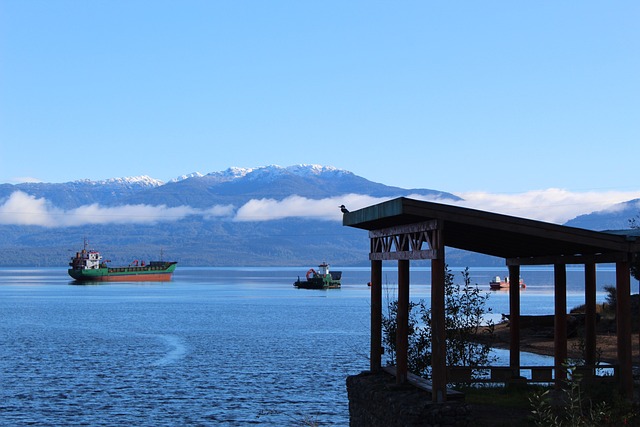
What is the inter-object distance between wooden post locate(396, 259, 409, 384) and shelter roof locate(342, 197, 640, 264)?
3.89 feet

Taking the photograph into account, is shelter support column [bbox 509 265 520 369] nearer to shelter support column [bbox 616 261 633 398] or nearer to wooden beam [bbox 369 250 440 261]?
wooden beam [bbox 369 250 440 261]

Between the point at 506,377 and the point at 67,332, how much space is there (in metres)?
57.2

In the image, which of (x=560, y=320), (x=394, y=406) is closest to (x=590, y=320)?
(x=560, y=320)

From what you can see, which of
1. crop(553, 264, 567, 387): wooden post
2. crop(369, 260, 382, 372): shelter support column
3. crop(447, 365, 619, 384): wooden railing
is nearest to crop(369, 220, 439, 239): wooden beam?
crop(369, 260, 382, 372): shelter support column

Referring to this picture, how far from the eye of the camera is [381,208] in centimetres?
2041

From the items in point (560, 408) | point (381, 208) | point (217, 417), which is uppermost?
point (381, 208)

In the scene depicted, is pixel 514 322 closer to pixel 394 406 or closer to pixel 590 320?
pixel 590 320

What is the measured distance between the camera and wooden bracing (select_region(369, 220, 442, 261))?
19288mm

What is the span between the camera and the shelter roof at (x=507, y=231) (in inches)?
742

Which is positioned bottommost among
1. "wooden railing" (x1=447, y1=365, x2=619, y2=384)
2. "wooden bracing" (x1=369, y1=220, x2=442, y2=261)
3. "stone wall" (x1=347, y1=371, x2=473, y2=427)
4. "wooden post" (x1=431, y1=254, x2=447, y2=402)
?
"stone wall" (x1=347, y1=371, x2=473, y2=427)

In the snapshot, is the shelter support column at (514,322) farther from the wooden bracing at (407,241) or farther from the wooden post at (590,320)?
the wooden bracing at (407,241)

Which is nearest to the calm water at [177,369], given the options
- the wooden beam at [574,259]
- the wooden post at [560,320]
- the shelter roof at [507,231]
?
the wooden beam at [574,259]

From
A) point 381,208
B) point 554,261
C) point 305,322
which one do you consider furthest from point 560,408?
point 305,322

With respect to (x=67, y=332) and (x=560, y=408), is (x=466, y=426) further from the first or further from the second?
(x=67, y=332)
